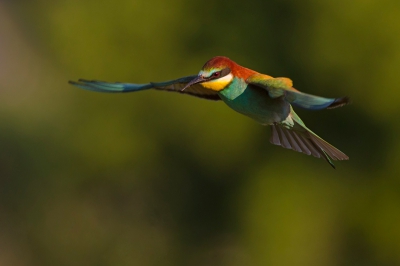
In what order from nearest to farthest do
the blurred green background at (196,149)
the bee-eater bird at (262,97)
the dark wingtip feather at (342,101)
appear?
the dark wingtip feather at (342,101) → the bee-eater bird at (262,97) → the blurred green background at (196,149)

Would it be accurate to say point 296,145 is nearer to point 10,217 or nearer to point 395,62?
point 395,62

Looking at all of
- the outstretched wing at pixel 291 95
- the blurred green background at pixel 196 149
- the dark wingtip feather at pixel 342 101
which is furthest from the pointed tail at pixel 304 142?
the blurred green background at pixel 196 149

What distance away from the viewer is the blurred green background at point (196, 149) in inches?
265

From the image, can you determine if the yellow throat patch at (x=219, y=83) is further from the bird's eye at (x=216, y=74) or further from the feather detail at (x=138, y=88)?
the feather detail at (x=138, y=88)

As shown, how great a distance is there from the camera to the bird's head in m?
1.89

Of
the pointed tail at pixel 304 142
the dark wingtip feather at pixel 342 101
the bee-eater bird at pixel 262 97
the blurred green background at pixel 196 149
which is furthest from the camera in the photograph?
the blurred green background at pixel 196 149

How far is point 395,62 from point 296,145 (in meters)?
4.50

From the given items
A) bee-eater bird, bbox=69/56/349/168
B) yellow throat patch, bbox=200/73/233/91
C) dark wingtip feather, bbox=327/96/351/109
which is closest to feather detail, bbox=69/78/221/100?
bee-eater bird, bbox=69/56/349/168

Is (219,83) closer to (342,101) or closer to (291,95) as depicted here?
(291,95)

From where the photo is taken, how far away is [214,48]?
753cm

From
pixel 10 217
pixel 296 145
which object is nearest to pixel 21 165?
pixel 10 217

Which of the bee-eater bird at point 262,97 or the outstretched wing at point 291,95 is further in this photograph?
the bee-eater bird at point 262,97

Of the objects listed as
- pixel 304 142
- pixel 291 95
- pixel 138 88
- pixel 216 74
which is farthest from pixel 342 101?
pixel 138 88

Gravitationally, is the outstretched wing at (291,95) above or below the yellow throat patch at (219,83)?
below
